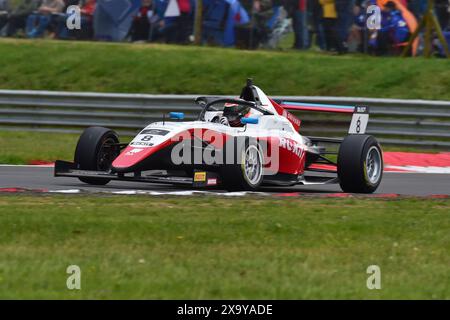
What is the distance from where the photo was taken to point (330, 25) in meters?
21.6

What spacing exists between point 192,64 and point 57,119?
374 centimetres

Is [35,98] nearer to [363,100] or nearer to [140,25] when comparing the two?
[140,25]

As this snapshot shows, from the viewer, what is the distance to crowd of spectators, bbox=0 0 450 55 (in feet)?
69.6

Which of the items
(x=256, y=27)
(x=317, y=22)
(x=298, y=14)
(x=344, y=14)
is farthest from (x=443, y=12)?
(x=256, y=27)

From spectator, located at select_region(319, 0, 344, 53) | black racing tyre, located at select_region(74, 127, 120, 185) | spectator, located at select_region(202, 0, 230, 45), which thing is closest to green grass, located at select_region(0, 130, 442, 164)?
black racing tyre, located at select_region(74, 127, 120, 185)

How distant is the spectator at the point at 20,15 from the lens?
23781mm

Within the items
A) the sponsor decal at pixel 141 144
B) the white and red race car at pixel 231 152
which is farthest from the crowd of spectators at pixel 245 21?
the sponsor decal at pixel 141 144

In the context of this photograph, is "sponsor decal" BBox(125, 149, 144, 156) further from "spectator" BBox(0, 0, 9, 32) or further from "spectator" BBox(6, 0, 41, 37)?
"spectator" BBox(0, 0, 9, 32)

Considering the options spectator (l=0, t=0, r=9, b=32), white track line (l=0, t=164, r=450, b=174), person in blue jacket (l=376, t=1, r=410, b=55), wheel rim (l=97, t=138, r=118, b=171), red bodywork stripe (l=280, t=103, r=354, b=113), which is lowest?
white track line (l=0, t=164, r=450, b=174)

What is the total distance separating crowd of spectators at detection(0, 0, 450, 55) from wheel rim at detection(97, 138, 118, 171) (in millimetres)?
9046

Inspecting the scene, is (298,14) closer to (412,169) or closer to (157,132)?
(412,169)

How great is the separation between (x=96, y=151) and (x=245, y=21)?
9993 millimetres

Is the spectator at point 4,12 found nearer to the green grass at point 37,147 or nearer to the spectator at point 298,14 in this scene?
the green grass at point 37,147
